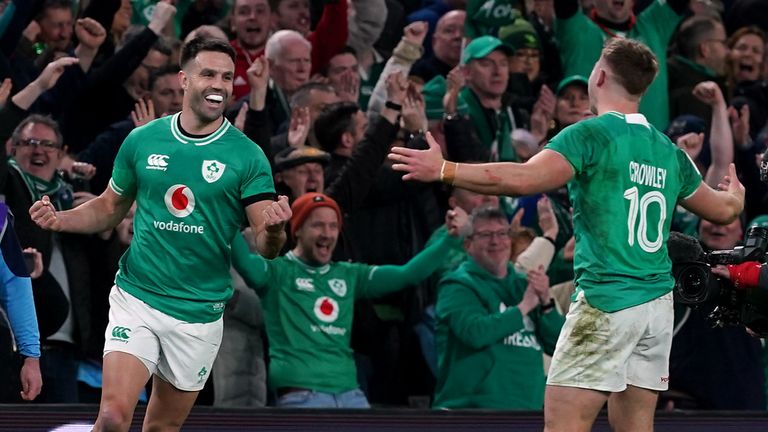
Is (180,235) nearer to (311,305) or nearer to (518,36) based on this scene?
(311,305)

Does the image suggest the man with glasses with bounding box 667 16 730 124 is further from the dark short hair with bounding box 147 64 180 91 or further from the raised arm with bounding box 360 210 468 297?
the dark short hair with bounding box 147 64 180 91

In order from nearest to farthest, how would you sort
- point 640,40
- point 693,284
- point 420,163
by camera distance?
point 420,163 → point 693,284 → point 640,40

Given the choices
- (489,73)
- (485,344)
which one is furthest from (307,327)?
(489,73)

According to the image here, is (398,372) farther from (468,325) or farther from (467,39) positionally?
(467,39)

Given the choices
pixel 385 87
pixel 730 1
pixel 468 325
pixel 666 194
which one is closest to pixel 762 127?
pixel 730 1

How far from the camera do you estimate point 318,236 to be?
30.5 ft

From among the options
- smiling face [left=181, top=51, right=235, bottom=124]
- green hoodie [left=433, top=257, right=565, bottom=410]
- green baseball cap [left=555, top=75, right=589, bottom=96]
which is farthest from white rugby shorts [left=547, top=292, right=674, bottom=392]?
green baseball cap [left=555, top=75, right=589, bottom=96]

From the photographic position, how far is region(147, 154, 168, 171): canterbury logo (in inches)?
270

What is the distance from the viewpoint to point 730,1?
47.2ft

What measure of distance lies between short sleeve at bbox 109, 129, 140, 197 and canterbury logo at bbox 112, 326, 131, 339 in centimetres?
66

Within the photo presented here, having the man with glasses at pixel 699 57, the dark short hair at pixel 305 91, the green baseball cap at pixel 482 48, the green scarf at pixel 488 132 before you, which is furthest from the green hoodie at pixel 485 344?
the man with glasses at pixel 699 57

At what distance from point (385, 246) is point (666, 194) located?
13.4ft

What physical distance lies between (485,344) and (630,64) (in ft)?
10.5

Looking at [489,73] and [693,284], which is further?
[489,73]
